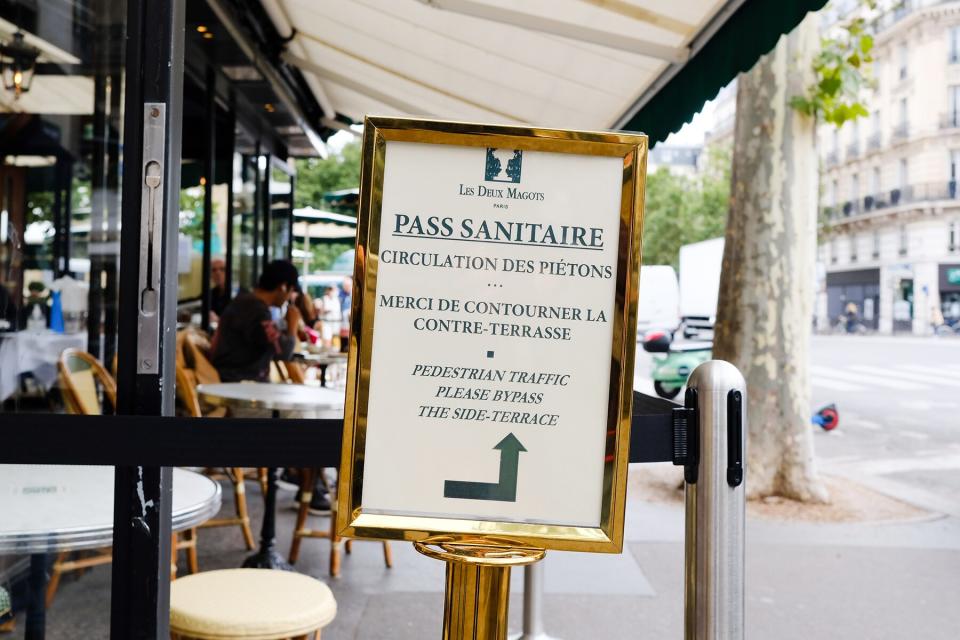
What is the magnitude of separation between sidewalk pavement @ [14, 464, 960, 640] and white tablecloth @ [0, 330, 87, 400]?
117cm

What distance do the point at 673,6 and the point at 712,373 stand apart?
95.7 inches

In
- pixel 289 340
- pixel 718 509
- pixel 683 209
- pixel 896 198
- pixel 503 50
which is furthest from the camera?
pixel 896 198

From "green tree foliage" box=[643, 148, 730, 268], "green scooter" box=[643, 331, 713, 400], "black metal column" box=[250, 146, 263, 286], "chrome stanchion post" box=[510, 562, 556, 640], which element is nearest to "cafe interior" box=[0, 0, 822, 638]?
"chrome stanchion post" box=[510, 562, 556, 640]

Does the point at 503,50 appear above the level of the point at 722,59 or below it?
above

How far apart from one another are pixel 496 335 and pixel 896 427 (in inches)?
417

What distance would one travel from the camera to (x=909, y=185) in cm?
4028

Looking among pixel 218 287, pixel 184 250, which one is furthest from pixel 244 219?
pixel 184 250

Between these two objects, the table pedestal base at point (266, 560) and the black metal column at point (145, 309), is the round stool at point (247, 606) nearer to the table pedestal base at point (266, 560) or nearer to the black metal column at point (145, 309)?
the black metal column at point (145, 309)

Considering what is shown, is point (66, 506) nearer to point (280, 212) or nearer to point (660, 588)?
point (660, 588)

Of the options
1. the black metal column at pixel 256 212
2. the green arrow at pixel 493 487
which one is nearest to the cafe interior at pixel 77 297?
the green arrow at pixel 493 487

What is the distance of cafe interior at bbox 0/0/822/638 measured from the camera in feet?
5.43

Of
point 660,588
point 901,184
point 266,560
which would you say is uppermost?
point 901,184

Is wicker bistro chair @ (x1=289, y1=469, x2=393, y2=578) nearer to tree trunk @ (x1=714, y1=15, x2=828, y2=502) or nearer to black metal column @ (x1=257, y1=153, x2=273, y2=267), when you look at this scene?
tree trunk @ (x1=714, y1=15, x2=828, y2=502)

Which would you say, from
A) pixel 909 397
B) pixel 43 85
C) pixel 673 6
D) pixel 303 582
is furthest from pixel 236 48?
pixel 909 397
